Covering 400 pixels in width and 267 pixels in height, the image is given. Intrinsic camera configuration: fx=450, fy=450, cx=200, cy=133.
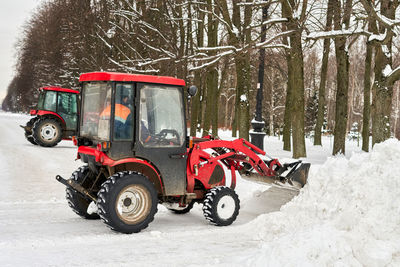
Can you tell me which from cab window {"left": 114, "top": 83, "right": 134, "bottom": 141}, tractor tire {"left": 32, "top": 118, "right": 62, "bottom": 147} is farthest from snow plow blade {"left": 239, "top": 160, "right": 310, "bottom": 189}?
tractor tire {"left": 32, "top": 118, "right": 62, "bottom": 147}

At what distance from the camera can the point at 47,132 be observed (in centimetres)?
1720

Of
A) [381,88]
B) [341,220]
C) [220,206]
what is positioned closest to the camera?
[341,220]

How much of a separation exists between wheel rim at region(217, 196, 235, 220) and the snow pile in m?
0.36

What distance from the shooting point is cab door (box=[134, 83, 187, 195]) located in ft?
20.0

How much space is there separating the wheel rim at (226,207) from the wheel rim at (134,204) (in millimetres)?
1161

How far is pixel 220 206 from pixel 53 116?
12.1 metres

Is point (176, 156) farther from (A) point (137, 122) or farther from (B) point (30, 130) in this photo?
(B) point (30, 130)

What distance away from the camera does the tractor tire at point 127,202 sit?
5.65 metres

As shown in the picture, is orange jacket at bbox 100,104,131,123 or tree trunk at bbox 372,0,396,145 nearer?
orange jacket at bbox 100,104,131,123

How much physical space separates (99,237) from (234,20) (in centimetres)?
1416

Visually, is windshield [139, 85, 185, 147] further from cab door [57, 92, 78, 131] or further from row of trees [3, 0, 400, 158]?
cab door [57, 92, 78, 131]

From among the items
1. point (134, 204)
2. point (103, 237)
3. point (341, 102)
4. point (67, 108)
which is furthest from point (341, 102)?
point (103, 237)

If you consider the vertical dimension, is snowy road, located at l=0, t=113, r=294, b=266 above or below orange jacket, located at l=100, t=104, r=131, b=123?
below

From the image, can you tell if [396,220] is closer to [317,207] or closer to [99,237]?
[317,207]
